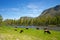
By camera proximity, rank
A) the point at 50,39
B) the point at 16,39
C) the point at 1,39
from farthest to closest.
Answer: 1. the point at 50,39
2. the point at 16,39
3. the point at 1,39

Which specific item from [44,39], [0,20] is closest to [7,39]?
[44,39]

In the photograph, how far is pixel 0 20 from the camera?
12494 cm

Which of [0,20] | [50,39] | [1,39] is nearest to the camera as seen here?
[1,39]

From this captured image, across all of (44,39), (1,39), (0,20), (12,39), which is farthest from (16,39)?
(0,20)

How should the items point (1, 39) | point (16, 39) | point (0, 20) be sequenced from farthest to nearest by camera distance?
1. point (0, 20)
2. point (16, 39)
3. point (1, 39)

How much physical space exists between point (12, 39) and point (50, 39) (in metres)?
7.93

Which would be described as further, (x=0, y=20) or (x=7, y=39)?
(x=0, y=20)

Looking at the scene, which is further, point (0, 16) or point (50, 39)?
point (0, 16)

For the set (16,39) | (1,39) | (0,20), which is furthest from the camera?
(0,20)

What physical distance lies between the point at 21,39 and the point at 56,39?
7.47 meters

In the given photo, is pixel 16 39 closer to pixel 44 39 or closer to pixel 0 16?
pixel 44 39

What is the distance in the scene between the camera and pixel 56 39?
23969 mm

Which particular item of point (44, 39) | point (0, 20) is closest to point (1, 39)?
point (44, 39)

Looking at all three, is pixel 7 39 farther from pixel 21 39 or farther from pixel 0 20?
pixel 0 20
